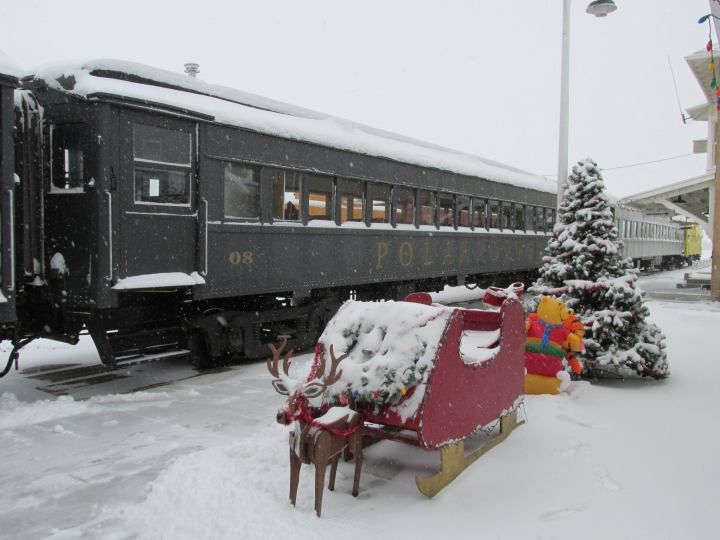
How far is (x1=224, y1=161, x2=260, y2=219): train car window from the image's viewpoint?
7.73 metres

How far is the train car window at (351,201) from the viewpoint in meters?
9.59

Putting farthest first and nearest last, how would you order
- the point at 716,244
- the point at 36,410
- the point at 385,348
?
the point at 716,244, the point at 36,410, the point at 385,348

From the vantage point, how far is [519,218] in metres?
16.2

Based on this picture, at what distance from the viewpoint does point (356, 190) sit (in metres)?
9.90

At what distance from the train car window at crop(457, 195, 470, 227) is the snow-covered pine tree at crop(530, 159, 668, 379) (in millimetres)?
5001

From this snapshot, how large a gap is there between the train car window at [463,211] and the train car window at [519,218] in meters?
3.07

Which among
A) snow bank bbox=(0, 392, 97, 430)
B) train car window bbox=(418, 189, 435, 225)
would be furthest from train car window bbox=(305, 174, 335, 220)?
snow bank bbox=(0, 392, 97, 430)

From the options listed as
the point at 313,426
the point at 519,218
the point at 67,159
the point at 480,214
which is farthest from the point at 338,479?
the point at 519,218

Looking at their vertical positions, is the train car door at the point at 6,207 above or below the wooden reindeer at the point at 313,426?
above

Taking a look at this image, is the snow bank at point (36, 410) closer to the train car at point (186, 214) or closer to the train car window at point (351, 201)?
the train car at point (186, 214)

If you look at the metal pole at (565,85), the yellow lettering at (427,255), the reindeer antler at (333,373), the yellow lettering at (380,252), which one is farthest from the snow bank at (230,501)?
the metal pole at (565,85)

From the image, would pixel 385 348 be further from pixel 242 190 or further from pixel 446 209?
pixel 446 209

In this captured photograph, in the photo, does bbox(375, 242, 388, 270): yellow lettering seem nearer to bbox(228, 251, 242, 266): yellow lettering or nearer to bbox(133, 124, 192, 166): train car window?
bbox(228, 251, 242, 266): yellow lettering

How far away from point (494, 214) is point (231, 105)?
8.51m
